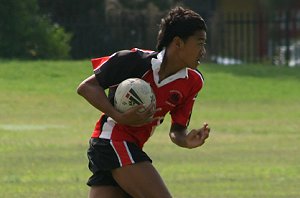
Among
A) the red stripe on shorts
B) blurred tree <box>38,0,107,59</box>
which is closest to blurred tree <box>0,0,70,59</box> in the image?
blurred tree <box>38,0,107,59</box>

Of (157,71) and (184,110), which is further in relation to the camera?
(184,110)

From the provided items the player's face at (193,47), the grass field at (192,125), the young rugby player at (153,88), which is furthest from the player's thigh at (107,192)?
the grass field at (192,125)

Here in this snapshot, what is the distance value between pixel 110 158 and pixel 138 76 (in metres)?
0.57

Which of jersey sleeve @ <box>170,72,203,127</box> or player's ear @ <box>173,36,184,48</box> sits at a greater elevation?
player's ear @ <box>173,36,184,48</box>

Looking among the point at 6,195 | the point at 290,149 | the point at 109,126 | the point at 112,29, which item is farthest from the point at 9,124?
the point at 109,126

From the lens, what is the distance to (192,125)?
22344 mm

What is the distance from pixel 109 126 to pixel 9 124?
14.1 metres

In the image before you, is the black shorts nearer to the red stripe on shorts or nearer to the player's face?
the red stripe on shorts

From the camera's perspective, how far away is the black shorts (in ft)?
26.5

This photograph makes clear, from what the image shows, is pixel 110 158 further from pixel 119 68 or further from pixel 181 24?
pixel 181 24

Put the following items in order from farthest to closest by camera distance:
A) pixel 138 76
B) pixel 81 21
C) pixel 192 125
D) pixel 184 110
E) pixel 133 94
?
1. pixel 81 21
2. pixel 192 125
3. pixel 184 110
4. pixel 138 76
5. pixel 133 94

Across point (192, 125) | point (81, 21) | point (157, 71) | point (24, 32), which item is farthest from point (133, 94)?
point (81, 21)

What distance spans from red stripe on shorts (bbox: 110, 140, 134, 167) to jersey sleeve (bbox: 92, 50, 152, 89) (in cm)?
38

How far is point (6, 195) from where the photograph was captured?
1286 cm
